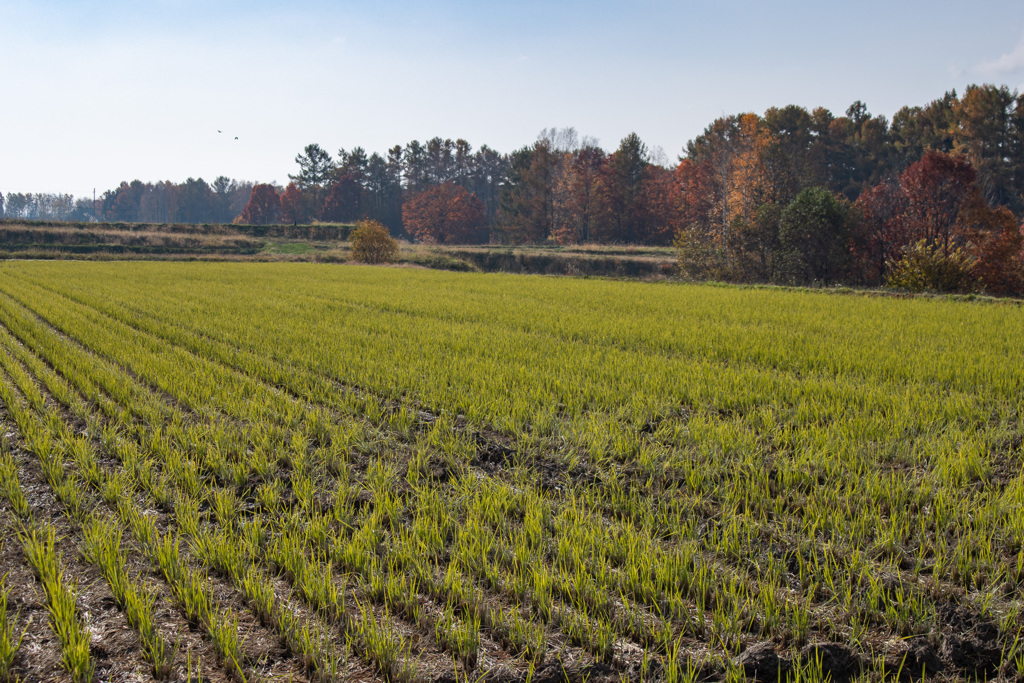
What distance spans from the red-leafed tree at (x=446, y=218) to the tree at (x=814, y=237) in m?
54.4

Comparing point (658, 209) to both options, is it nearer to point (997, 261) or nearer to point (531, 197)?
point (531, 197)

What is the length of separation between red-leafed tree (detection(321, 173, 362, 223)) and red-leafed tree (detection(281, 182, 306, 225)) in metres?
6.49

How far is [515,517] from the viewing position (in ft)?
Answer: 12.6

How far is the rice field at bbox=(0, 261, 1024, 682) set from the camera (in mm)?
2539

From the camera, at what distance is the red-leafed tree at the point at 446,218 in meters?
78.2

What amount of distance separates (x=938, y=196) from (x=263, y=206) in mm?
98798

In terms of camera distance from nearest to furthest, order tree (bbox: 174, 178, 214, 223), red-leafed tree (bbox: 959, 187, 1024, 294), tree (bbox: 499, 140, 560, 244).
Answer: red-leafed tree (bbox: 959, 187, 1024, 294) < tree (bbox: 499, 140, 560, 244) < tree (bbox: 174, 178, 214, 223)

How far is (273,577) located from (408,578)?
2.46 ft

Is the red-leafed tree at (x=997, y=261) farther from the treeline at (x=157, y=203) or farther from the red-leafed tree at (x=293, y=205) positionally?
the treeline at (x=157, y=203)

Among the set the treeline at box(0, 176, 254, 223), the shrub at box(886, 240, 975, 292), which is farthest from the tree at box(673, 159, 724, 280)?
the treeline at box(0, 176, 254, 223)

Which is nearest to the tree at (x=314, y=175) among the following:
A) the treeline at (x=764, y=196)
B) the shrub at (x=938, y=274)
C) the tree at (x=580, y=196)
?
the treeline at (x=764, y=196)

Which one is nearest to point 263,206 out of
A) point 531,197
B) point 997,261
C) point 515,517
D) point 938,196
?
point 531,197

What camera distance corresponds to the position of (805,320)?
12000 mm

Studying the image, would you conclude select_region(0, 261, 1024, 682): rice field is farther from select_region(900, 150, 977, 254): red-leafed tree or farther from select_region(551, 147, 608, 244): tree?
select_region(551, 147, 608, 244): tree
